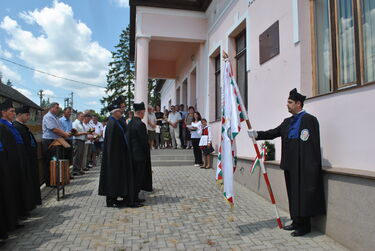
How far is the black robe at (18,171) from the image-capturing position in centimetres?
405

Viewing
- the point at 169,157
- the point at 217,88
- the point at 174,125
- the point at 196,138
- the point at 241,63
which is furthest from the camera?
the point at 174,125

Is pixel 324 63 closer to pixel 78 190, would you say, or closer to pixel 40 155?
pixel 78 190

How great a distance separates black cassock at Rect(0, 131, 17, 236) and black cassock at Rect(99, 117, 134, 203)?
165 cm

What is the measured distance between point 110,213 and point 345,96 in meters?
3.97

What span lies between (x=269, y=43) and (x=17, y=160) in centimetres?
505

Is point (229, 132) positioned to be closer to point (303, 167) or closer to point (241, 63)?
point (303, 167)

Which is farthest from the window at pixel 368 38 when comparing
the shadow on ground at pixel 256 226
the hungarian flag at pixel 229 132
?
the shadow on ground at pixel 256 226

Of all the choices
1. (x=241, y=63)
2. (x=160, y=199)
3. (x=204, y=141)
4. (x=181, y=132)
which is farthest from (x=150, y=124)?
(x=160, y=199)

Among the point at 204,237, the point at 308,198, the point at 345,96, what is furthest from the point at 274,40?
the point at 204,237

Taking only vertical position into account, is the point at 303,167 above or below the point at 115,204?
above

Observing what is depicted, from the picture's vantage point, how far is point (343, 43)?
4.34 metres

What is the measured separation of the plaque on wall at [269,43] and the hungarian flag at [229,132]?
6.33 feet

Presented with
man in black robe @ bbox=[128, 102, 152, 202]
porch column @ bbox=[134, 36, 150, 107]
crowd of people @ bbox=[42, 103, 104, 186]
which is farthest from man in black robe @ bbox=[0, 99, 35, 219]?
porch column @ bbox=[134, 36, 150, 107]

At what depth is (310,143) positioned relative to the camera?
375 centimetres
